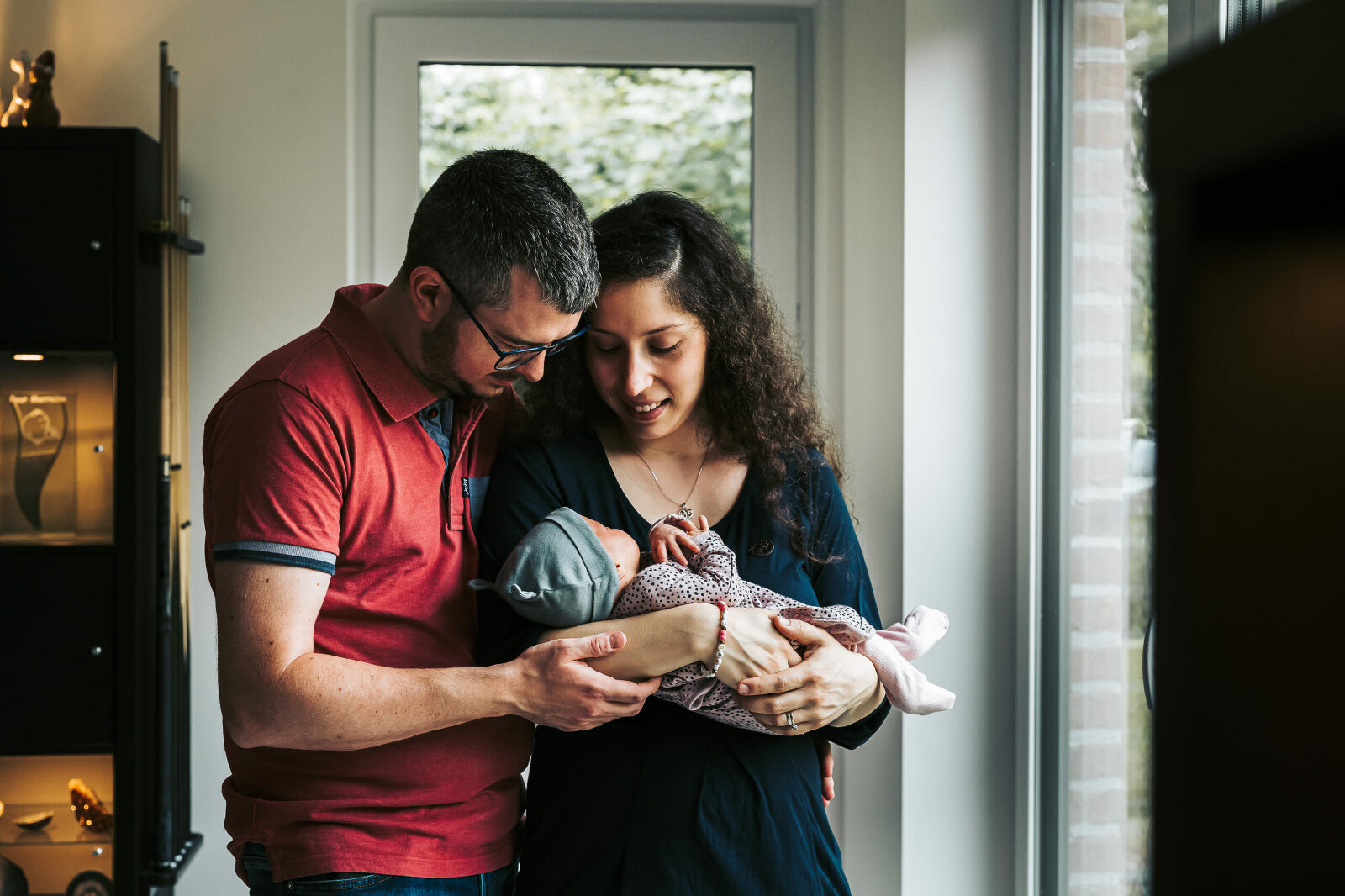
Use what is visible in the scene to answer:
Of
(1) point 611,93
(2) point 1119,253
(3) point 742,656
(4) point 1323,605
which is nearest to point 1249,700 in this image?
(4) point 1323,605

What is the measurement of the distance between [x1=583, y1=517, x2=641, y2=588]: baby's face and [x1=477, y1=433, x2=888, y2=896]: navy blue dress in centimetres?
7

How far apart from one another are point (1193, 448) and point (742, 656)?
0.99 metres

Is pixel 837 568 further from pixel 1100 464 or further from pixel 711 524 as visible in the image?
pixel 1100 464

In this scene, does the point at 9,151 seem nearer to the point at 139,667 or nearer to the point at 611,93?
the point at 139,667

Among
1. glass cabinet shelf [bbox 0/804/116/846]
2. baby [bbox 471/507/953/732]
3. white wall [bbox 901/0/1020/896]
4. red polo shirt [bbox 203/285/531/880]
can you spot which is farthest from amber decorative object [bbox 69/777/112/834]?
white wall [bbox 901/0/1020/896]

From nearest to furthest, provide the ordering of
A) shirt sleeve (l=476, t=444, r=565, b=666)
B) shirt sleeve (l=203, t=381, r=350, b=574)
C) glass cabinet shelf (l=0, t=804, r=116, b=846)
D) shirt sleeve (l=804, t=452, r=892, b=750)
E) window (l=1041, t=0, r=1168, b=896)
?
shirt sleeve (l=203, t=381, r=350, b=574)
shirt sleeve (l=476, t=444, r=565, b=666)
shirt sleeve (l=804, t=452, r=892, b=750)
window (l=1041, t=0, r=1168, b=896)
glass cabinet shelf (l=0, t=804, r=116, b=846)

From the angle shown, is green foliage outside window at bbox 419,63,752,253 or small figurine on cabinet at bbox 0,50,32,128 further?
green foliage outside window at bbox 419,63,752,253

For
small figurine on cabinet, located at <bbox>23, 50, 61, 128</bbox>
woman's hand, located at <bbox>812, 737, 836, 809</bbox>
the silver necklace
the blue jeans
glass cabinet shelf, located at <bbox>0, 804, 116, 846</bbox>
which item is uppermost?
small figurine on cabinet, located at <bbox>23, 50, 61, 128</bbox>

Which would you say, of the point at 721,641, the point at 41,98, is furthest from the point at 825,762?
the point at 41,98

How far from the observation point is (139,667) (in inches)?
89.0

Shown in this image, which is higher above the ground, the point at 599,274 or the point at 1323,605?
the point at 599,274

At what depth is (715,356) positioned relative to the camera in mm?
1627

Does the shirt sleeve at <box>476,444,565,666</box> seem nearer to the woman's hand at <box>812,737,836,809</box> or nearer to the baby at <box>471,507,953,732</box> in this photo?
the baby at <box>471,507,953,732</box>

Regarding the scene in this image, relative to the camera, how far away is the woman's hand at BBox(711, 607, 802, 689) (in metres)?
1.33
